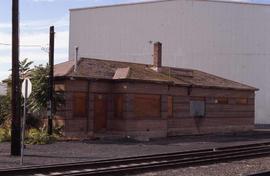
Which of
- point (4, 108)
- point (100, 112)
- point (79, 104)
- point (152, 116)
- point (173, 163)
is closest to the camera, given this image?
point (173, 163)

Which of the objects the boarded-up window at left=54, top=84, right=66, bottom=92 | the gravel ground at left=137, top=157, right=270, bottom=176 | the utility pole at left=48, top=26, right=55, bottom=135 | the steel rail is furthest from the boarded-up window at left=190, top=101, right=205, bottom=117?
the gravel ground at left=137, top=157, right=270, bottom=176

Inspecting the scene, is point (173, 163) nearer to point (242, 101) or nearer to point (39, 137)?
point (39, 137)

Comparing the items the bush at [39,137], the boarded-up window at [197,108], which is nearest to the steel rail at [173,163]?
the bush at [39,137]

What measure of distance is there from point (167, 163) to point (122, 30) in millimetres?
45800

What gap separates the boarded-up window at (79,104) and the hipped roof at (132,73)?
1066 millimetres

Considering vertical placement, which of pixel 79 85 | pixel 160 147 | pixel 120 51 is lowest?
pixel 160 147

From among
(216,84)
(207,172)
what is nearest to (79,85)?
(216,84)

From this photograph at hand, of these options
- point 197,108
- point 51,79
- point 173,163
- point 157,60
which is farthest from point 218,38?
point 173,163

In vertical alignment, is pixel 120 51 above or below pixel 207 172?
above

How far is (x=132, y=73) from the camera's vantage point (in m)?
34.8

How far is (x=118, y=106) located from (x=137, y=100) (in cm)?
119

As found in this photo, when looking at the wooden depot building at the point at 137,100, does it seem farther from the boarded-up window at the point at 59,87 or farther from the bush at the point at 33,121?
the bush at the point at 33,121

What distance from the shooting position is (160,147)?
27688 millimetres

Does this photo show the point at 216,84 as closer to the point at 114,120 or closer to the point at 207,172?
the point at 114,120
